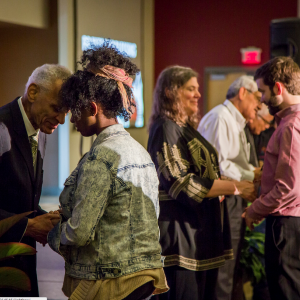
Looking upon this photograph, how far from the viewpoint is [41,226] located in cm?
165

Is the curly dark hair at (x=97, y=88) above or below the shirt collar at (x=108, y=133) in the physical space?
above

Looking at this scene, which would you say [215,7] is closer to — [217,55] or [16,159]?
[217,55]

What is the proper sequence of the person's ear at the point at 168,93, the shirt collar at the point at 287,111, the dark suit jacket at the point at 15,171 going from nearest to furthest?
1. the dark suit jacket at the point at 15,171
2. the shirt collar at the point at 287,111
3. the person's ear at the point at 168,93

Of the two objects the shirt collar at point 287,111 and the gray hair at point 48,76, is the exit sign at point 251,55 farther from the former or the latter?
the gray hair at point 48,76

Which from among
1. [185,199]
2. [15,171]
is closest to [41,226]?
[15,171]

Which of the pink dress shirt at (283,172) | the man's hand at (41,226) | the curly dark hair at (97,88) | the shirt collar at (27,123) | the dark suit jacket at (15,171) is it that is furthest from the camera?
the pink dress shirt at (283,172)

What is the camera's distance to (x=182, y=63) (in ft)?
29.9

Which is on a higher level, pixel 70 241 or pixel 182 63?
pixel 182 63

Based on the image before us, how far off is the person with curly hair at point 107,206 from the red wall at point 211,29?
7.59 metres

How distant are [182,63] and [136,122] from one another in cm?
232

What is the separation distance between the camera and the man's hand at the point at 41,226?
5.41 feet

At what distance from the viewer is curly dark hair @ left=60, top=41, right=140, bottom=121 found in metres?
1.45

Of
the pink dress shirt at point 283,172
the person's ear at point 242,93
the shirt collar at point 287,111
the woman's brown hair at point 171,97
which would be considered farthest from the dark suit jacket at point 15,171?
the person's ear at point 242,93

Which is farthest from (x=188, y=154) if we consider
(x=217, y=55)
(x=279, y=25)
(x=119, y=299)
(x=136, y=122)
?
(x=217, y=55)
